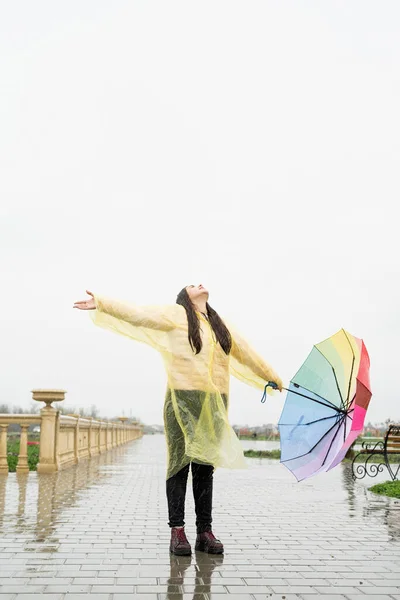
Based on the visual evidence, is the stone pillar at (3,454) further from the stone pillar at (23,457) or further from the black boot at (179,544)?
the black boot at (179,544)

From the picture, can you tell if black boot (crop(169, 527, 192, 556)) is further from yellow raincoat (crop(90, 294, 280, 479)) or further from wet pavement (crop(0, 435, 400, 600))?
yellow raincoat (crop(90, 294, 280, 479))

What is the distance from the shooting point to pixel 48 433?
508 inches

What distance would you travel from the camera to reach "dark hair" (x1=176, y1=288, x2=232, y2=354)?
5258mm

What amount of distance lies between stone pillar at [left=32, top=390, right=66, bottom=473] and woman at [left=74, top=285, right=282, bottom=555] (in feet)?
25.9

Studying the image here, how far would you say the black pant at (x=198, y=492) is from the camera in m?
5.25

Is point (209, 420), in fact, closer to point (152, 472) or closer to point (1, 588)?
point (1, 588)

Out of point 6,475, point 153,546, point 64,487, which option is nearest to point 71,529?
point 153,546

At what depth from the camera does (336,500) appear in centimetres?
932

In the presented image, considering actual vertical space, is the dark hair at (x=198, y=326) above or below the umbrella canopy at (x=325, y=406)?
above

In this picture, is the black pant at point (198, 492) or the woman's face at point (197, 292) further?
the woman's face at point (197, 292)

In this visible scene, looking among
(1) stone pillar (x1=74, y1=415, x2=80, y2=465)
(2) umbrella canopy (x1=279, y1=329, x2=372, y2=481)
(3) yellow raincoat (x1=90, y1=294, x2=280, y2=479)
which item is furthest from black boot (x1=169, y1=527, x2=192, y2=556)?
(1) stone pillar (x1=74, y1=415, x2=80, y2=465)

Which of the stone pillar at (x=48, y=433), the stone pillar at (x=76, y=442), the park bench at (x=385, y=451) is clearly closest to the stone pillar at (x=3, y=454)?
the stone pillar at (x=48, y=433)

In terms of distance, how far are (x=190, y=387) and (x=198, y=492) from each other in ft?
3.00

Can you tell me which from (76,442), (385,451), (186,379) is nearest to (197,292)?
(186,379)
